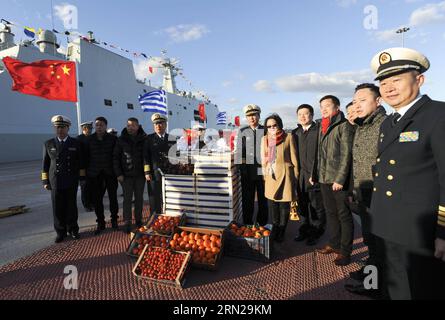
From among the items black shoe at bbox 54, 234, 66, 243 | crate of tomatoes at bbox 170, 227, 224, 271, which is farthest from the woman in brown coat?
black shoe at bbox 54, 234, 66, 243

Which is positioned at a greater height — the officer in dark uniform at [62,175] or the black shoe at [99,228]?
the officer in dark uniform at [62,175]

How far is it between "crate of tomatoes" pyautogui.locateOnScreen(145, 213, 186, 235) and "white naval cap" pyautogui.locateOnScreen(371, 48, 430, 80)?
3.56 meters

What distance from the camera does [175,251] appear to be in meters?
3.45

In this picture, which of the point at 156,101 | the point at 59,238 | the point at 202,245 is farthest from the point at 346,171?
the point at 156,101

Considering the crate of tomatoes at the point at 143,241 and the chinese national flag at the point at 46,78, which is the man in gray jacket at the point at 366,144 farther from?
the chinese national flag at the point at 46,78

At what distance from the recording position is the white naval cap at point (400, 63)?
1771 millimetres

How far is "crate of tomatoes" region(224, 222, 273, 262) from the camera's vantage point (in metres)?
3.79

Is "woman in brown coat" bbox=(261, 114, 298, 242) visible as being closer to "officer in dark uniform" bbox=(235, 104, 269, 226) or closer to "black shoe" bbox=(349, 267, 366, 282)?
"officer in dark uniform" bbox=(235, 104, 269, 226)

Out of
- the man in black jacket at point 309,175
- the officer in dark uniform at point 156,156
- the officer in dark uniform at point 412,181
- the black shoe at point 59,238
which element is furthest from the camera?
the officer in dark uniform at point 156,156

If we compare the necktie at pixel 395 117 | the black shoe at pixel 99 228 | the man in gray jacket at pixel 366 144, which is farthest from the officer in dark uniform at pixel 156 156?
the necktie at pixel 395 117

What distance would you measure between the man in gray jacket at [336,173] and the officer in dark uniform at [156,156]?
→ 3022 mm

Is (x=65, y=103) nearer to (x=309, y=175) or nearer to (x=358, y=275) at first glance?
(x=309, y=175)
